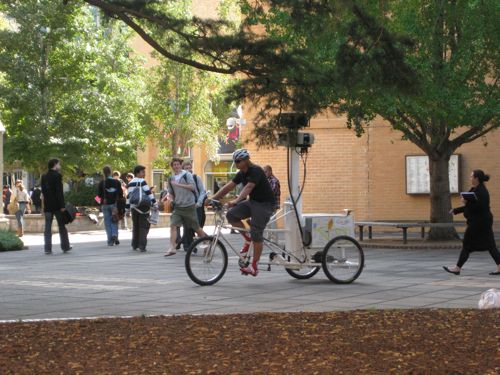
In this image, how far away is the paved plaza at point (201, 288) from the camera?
413 inches

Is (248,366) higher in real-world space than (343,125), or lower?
lower

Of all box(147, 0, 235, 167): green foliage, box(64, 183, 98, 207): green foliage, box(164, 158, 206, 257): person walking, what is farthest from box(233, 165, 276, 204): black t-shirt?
box(147, 0, 235, 167): green foliage

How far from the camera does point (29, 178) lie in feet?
234

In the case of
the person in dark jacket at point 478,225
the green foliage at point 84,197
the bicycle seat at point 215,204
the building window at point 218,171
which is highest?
the building window at point 218,171

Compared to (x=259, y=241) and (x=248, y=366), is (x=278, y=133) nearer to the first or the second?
(x=259, y=241)

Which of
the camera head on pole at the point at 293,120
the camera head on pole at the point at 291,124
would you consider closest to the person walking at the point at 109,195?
the camera head on pole at the point at 291,124

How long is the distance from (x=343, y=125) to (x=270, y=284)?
54.8ft

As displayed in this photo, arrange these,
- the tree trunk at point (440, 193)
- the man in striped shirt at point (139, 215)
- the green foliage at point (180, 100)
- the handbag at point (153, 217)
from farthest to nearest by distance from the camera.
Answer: the green foliage at point (180, 100) → the tree trunk at point (440, 193) → the handbag at point (153, 217) → the man in striped shirt at point (139, 215)

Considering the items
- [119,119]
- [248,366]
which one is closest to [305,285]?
[248,366]

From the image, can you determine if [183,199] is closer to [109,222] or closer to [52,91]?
[109,222]

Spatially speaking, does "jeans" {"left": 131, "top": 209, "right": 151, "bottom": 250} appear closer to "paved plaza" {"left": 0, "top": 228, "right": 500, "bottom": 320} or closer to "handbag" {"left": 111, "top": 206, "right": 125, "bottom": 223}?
"handbag" {"left": 111, "top": 206, "right": 125, "bottom": 223}

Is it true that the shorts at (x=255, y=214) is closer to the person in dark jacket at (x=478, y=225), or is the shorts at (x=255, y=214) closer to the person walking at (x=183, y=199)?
the person in dark jacket at (x=478, y=225)

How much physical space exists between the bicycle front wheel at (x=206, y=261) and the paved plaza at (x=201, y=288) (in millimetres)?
158

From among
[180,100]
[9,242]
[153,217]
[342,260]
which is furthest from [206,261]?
[180,100]
